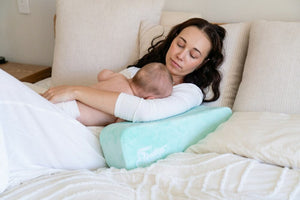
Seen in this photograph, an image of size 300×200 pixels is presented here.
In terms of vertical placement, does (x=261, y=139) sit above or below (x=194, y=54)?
below

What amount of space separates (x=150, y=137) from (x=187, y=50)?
0.49m

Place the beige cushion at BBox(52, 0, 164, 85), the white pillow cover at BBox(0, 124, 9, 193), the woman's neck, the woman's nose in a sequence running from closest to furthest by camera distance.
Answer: the white pillow cover at BBox(0, 124, 9, 193)
the woman's nose
the woman's neck
the beige cushion at BBox(52, 0, 164, 85)

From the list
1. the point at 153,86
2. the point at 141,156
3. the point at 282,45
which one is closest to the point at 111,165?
the point at 141,156

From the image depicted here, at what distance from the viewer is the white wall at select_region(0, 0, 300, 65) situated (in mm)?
1663

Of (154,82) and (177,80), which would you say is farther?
(177,80)

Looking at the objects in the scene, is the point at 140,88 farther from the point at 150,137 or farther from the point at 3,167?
the point at 3,167

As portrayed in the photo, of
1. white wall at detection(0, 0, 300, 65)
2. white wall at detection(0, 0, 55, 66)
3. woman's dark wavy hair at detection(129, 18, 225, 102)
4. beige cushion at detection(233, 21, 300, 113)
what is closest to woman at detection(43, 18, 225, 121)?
woman's dark wavy hair at detection(129, 18, 225, 102)

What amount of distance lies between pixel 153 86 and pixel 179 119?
0.61ft

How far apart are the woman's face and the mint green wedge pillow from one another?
27cm

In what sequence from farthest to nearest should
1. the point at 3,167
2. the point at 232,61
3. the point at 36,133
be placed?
1. the point at 232,61
2. the point at 36,133
3. the point at 3,167

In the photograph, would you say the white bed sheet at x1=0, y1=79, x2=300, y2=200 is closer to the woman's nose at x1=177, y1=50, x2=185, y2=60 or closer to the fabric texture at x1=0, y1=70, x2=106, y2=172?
the fabric texture at x1=0, y1=70, x2=106, y2=172

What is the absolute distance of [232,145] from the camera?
40.1 inches

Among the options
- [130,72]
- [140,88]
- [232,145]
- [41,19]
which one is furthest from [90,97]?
[41,19]

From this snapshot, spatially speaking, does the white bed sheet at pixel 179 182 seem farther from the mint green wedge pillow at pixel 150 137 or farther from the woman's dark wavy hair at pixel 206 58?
Answer: the woman's dark wavy hair at pixel 206 58
